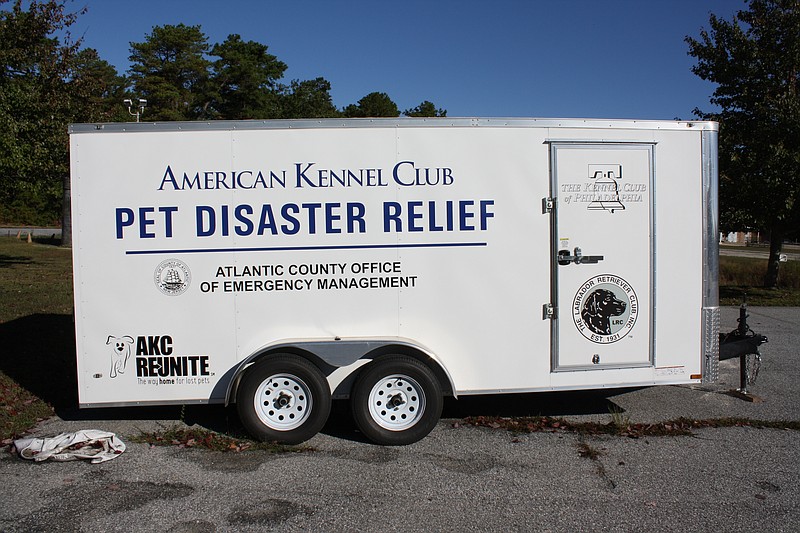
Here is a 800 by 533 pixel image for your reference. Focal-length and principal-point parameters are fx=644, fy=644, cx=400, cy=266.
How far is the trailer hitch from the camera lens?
6504mm

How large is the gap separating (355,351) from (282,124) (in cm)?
202

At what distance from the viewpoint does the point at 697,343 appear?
5797 mm

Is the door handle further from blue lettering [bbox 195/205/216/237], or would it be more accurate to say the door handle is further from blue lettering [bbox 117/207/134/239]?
blue lettering [bbox 117/207/134/239]

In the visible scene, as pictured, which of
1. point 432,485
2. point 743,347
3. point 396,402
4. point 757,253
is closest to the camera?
point 432,485

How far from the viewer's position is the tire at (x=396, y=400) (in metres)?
5.35

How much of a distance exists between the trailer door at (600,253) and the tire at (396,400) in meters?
1.17

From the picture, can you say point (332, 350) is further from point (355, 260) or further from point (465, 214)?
point (465, 214)

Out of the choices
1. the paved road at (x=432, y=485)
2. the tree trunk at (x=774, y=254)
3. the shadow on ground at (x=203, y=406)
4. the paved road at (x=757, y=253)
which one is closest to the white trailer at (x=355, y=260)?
the paved road at (x=432, y=485)

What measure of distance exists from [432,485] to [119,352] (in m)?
2.86

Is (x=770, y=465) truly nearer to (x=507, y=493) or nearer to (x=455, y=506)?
(x=507, y=493)

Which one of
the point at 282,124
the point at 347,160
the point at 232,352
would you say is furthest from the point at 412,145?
the point at 232,352

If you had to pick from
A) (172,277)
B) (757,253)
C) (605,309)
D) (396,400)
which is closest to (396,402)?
(396,400)

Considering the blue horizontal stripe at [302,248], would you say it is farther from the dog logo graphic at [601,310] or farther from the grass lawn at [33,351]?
the grass lawn at [33,351]

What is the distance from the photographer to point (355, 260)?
18.1 ft
